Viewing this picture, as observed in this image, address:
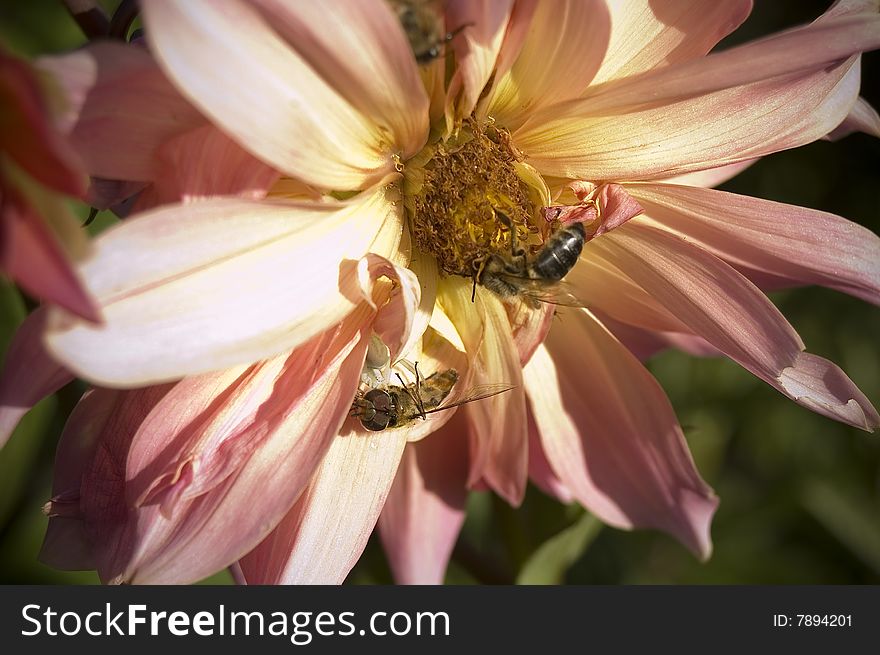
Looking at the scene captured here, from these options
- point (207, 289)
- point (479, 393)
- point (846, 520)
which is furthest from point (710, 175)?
point (846, 520)

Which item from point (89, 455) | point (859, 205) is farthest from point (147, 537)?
point (859, 205)

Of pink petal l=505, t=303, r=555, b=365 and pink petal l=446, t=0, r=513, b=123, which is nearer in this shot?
pink petal l=446, t=0, r=513, b=123

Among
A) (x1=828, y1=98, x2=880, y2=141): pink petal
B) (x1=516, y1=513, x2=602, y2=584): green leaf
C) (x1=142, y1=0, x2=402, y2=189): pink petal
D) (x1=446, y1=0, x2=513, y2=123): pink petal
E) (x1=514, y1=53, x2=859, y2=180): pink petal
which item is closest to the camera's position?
(x1=142, y1=0, x2=402, y2=189): pink petal

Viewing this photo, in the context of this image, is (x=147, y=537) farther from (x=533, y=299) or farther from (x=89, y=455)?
(x=533, y=299)

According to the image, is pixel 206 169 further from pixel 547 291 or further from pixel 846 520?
pixel 846 520

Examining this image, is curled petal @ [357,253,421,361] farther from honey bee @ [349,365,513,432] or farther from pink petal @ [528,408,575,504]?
pink petal @ [528,408,575,504]

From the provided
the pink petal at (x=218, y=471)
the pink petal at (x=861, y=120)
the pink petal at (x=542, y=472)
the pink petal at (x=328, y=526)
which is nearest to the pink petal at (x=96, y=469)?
the pink petal at (x=218, y=471)

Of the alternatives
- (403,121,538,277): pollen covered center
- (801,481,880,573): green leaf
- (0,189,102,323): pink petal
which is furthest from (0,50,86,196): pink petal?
(801,481,880,573): green leaf
